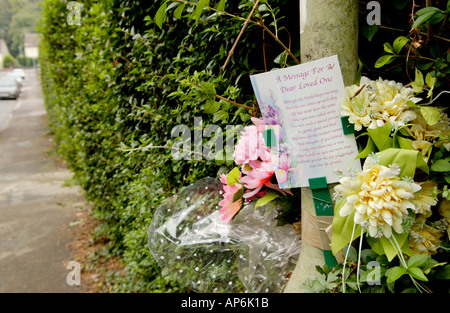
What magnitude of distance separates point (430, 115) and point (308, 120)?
0.32 metres

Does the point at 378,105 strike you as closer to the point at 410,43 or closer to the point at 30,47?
the point at 410,43

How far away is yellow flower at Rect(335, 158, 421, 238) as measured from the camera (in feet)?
2.93

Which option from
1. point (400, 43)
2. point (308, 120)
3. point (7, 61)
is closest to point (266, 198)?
point (308, 120)

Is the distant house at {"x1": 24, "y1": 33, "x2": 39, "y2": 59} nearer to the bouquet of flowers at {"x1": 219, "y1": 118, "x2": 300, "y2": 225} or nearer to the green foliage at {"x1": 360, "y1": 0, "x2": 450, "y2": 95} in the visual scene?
the bouquet of flowers at {"x1": 219, "y1": 118, "x2": 300, "y2": 225}

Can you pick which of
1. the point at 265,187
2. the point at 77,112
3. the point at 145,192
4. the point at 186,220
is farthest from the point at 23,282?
the point at 265,187

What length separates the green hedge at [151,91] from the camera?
159cm

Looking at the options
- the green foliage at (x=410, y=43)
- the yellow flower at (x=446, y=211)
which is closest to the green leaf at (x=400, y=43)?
the green foliage at (x=410, y=43)

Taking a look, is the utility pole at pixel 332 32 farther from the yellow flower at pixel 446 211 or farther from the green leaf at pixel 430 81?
the yellow flower at pixel 446 211

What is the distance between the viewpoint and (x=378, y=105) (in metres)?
1.02

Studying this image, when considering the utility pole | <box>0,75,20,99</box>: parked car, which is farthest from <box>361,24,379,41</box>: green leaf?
<box>0,75,20,99</box>: parked car

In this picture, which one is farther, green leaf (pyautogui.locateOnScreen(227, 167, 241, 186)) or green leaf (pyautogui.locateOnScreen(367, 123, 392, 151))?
green leaf (pyautogui.locateOnScreen(227, 167, 241, 186))

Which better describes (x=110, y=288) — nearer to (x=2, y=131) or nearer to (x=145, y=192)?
(x=145, y=192)

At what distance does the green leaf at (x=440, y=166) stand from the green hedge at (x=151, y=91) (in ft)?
1.44

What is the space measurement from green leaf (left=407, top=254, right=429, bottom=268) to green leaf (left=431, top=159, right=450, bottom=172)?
219 millimetres
